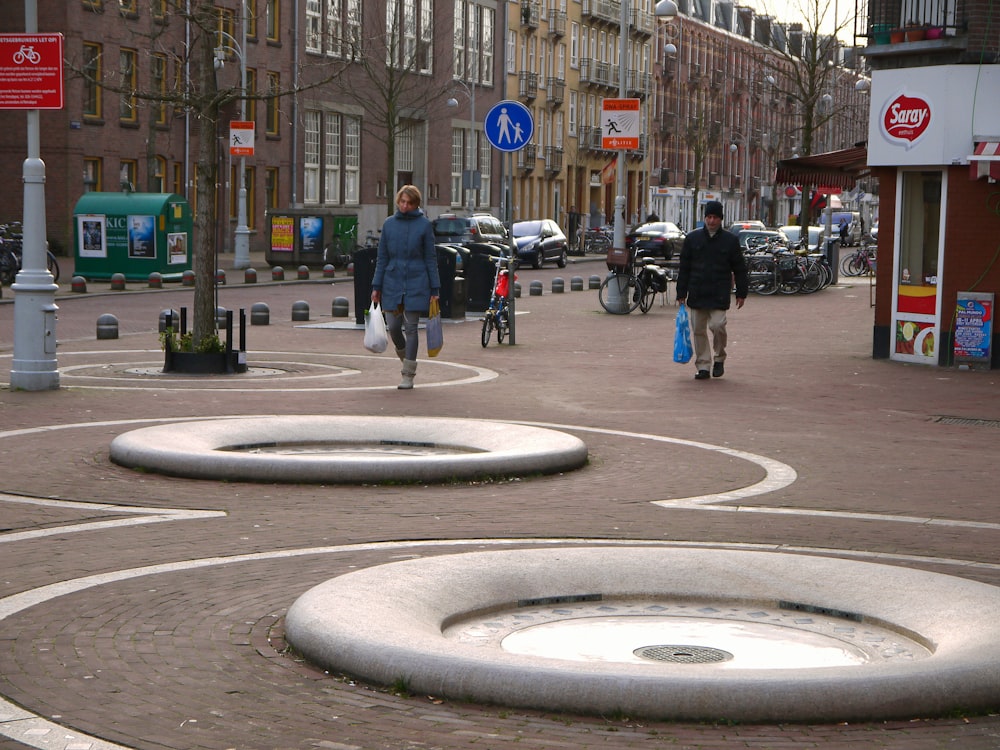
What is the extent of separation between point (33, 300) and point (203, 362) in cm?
228

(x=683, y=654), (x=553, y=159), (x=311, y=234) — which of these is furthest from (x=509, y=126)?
(x=553, y=159)

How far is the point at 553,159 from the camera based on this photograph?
82.4 metres

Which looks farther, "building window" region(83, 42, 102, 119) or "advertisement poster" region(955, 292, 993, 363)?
"building window" region(83, 42, 102, 119)

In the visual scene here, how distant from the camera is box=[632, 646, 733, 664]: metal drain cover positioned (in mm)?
5434

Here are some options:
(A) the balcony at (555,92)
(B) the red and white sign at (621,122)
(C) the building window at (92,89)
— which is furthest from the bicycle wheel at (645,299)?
(A) the balcony at (555,92)

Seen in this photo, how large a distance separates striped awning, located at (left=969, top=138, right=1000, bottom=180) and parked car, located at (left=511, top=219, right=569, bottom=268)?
30.6 metres

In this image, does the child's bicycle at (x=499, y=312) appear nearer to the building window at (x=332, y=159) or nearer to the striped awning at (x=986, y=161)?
the striped awning at (x=986, y=161)

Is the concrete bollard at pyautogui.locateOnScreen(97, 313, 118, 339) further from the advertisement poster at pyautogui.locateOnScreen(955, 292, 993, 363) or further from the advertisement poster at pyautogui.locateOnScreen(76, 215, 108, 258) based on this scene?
the advertisement poster at pyautogui.locateOnScreen(76, 215, 108, 258)

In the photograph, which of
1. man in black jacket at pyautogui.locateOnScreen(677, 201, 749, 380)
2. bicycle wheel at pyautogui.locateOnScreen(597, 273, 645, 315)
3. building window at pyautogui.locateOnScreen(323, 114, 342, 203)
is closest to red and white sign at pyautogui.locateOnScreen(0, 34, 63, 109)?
man in black jacket at pyautogui.locateOnScreen(677, 201, 749, 380)

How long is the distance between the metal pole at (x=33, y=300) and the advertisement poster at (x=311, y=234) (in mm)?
28404

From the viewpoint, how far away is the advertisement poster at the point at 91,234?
35362mm

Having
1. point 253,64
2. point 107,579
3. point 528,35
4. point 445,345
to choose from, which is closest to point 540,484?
point 107,579

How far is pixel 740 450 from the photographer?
11250 mm

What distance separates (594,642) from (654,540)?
2268mm
